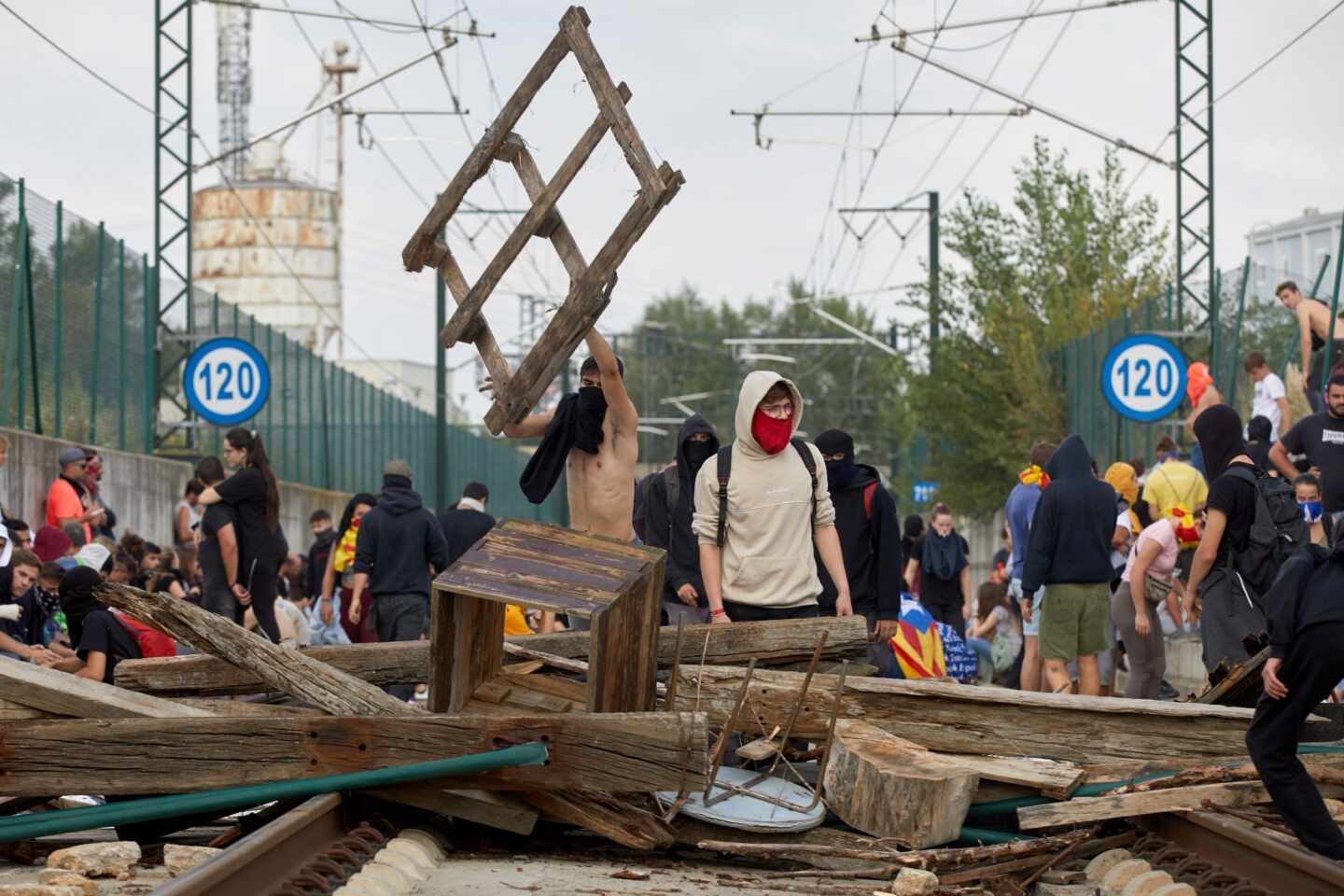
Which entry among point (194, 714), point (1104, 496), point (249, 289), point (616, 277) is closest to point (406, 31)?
point (1104, 496)

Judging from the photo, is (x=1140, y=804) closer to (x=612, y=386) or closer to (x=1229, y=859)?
(x=1229, y=859)

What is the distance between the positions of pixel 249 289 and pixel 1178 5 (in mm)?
80904

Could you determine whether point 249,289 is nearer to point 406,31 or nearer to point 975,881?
point 406,31

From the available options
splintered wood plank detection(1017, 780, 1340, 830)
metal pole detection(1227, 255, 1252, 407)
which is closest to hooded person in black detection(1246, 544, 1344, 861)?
splintered wood plank detection(1017, 780, 1340, 830)

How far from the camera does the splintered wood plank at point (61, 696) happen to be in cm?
760

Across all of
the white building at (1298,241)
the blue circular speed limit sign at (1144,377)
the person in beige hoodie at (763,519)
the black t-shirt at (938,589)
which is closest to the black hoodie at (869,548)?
the person in beige hoodie at (763,519)

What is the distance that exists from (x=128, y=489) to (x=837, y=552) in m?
15.8

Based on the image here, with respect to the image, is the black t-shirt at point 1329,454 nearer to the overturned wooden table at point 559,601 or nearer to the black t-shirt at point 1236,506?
the black t-shirt at point 1236,506

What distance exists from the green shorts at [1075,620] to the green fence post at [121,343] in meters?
14.5

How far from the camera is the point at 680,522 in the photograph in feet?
36.6

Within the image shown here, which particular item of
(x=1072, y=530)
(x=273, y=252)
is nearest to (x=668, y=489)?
(x=1072, y=530)

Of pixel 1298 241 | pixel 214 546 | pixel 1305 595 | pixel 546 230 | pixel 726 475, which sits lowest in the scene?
pixel 214 546

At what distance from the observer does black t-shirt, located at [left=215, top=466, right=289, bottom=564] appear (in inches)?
599

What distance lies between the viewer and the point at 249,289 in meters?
104
